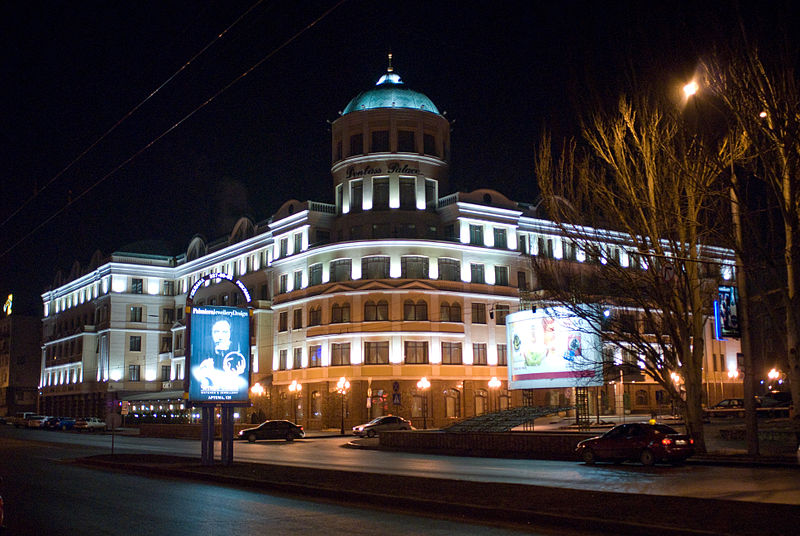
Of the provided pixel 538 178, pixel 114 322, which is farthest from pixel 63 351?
pixel 538 178

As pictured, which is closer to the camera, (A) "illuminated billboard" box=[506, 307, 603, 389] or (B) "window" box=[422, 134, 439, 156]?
(A) "illuminated billboard" box=[506, 307, 603, 389]

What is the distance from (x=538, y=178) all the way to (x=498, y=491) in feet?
52.1

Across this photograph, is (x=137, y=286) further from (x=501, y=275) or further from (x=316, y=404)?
(x=501, y=275)

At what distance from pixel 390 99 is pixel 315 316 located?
1933cm

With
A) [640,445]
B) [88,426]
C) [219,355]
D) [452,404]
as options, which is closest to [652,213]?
[640,445]

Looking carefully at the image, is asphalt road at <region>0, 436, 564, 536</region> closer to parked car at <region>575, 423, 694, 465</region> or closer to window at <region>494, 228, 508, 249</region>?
parked car at <region>575, 423, 694, 465</region>

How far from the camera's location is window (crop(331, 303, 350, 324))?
2473 inches

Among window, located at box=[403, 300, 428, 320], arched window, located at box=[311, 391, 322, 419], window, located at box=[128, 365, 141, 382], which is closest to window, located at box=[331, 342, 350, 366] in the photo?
arched window, located at box=[311, 391, 322, 419]

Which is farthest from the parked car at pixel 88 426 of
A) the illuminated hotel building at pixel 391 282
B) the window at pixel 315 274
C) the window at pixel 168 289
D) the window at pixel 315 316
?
the window at pixel 315 274

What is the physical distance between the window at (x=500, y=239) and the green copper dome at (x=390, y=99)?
1170 centimetres

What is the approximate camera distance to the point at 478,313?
64.8 meters

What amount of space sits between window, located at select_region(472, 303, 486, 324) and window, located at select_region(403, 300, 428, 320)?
452 centimetres

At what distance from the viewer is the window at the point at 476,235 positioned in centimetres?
6569

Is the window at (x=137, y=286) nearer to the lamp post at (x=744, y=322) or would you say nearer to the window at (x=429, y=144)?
the window at (x=429, y=144)
